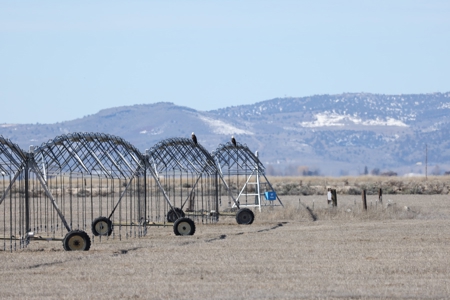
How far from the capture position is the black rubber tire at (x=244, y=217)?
36.2 meters

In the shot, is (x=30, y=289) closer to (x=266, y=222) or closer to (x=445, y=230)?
(x=445, y=230)

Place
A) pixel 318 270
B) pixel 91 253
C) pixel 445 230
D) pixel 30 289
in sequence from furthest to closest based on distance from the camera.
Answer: pixel 445 230, pixel 91 253, pixel 318 270, pixel 30 289

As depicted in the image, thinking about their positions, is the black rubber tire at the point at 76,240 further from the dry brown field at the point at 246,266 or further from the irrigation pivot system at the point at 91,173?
the dry brown field at the point at 246,266

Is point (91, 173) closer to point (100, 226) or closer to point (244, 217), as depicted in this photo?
point (100, 226)

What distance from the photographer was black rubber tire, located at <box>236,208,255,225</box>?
119 ft

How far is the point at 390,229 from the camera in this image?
30.4m

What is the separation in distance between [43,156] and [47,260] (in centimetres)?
508

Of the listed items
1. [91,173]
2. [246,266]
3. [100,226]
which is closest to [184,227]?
[100,226]

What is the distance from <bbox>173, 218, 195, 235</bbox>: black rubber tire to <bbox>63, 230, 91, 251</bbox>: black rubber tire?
6.15 meters

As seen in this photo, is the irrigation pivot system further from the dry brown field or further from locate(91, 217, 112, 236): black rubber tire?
the dry brown field

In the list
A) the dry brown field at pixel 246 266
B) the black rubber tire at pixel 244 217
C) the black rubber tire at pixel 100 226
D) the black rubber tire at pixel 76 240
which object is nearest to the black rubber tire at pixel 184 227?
the dry brown field at pixel 246 266

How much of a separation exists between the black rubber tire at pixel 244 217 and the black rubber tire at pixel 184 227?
649 cm

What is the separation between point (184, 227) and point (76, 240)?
6.45 meters

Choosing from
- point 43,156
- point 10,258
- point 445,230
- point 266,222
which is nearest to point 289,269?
point 10,258
